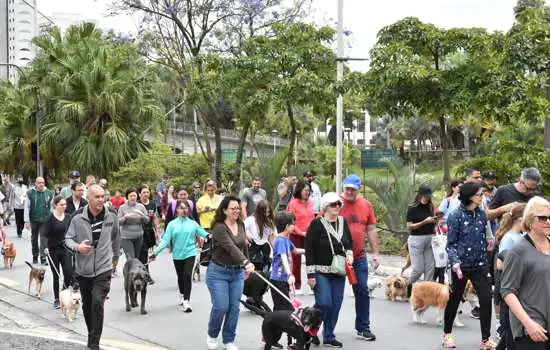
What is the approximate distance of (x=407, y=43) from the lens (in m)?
15.9

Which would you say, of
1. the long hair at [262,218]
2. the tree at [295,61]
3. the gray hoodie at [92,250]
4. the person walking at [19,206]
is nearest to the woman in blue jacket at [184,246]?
the long hair at [262,218]

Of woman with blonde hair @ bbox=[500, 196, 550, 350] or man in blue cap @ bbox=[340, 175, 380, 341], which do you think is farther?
man in blue cap @ bbox=[340, 175, 380, 341]

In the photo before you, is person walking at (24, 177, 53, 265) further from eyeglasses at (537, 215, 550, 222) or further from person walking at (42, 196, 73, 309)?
eyeglasses at (537, 215, 550, 222)

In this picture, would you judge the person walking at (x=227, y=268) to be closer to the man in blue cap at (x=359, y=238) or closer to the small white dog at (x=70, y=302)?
the man in blue cap at (x=359, y=238)

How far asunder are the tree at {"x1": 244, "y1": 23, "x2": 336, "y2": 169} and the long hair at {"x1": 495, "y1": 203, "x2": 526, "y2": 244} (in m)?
12.0

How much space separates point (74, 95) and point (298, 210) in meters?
19.5

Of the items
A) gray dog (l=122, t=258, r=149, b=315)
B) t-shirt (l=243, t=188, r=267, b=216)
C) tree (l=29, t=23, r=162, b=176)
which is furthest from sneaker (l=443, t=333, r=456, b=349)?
tree (l=29, t=23, r=162, b=176)

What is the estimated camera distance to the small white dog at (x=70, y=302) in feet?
31.8

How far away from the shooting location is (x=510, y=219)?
22.8ft

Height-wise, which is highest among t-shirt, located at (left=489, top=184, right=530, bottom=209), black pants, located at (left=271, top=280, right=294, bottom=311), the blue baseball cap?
the blue baseball cap

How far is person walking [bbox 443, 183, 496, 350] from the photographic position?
764 cm

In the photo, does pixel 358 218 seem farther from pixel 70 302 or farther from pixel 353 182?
pixel 70 302

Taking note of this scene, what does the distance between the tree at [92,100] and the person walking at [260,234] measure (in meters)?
17.9

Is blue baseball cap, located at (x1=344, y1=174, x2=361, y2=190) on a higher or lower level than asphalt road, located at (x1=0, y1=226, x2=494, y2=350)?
higher
